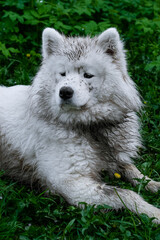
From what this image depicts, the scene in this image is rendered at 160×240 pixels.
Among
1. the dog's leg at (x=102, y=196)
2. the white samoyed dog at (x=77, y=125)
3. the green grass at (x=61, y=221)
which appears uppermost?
the white samoyed dog at (x=77, y=125)

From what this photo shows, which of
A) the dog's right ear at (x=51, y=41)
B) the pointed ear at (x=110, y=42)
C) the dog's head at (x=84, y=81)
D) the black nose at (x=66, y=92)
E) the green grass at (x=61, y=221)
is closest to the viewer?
the green grass at (x=61, y=221)

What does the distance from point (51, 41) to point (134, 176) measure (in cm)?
161

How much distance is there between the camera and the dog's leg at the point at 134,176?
3406mm

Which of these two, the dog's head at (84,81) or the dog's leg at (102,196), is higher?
the dog's head at (84,81)

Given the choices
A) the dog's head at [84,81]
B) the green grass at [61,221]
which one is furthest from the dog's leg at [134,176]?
the dog's head at [84,81]

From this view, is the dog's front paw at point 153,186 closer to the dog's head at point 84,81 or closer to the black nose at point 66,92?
the dog's head at point 84,81

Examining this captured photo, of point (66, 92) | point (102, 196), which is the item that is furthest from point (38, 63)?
point (102, 196)

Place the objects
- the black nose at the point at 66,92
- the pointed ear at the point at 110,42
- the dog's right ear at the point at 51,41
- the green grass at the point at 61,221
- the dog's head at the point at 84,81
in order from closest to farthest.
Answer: the green grass at the point at 61,221, the black nose at the point at 66,92, the dog's head at the point at 84,81, the pointed ear at the point at 110,42, the dog's right ear at the point at 51,41

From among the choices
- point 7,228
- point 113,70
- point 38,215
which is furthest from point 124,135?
point 7,228

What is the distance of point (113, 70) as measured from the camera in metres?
3.21

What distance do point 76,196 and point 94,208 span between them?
0.70ft

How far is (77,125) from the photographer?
129 inches

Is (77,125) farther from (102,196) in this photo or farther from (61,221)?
(61,221)

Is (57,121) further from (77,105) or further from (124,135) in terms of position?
(124,135)
